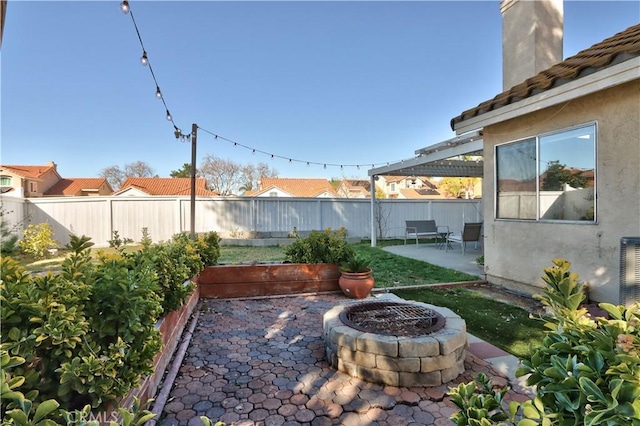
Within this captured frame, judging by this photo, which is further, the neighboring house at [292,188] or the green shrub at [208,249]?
the neighboring house at [292,188]

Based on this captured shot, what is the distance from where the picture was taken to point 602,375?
89cm

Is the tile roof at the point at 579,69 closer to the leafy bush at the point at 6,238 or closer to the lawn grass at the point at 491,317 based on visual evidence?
the lawn grass at the point at 491,317

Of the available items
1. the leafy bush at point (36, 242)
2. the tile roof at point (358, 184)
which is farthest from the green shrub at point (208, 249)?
the tile roof at point (358, 184)

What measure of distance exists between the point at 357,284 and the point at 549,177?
10.5ft

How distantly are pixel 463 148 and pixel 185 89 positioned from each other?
771cm

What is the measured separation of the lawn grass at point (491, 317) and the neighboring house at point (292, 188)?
91.2ft

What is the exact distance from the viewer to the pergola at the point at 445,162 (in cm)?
654

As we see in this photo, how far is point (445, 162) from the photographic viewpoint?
883 centimetres

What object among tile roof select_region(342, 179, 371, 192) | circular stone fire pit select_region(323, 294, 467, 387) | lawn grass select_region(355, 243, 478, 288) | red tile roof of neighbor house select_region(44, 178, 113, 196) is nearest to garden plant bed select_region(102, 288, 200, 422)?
circular stone fire pit select_region(323, 294, 467, 387)

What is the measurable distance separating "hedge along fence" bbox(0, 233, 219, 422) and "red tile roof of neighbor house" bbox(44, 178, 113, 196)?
106 ft

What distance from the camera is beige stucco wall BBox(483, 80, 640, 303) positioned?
3.66 meters

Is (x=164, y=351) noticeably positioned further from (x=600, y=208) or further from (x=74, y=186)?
(x=74, y=186)

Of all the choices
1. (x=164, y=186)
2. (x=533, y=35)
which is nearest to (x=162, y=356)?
(x=533, y=35)

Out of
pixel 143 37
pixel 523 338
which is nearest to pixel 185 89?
pixel 143 37
